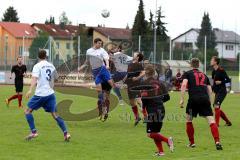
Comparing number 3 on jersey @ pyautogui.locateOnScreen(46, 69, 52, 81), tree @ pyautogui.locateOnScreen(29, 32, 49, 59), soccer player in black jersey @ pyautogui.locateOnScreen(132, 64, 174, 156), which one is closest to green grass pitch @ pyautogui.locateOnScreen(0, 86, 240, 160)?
soccer player in black jersey @ pyautogui.locateOnScreen(132, 64, 174, 156)

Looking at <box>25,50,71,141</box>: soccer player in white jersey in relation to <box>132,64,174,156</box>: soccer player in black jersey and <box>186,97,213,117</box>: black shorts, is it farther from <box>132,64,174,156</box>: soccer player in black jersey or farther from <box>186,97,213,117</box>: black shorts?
<box>186,97,213,117</box>: black shorts

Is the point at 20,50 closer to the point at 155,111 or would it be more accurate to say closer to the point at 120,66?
the point at 120,66

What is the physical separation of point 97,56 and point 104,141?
4517mm

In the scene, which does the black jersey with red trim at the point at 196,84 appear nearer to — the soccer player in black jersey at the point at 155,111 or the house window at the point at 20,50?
the soccer player in black jersey at the point at 155,111

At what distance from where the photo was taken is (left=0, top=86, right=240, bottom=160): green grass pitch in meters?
10.8

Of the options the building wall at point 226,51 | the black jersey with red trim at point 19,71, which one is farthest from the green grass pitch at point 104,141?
the building wall at point 226,51

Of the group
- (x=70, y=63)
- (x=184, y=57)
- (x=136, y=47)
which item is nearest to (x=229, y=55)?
(x=184, y=57)

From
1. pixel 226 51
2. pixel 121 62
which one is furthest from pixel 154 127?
pixel 226 51

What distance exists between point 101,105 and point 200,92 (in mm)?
6079

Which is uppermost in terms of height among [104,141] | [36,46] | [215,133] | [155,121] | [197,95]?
[36,46]

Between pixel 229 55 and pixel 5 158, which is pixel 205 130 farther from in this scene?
pixel 229 55

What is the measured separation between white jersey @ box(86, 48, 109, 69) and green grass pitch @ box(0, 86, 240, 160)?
1.85 m

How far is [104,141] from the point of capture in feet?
42.8

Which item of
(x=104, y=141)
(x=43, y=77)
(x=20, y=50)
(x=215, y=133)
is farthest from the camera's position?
(x=20, y=50)
